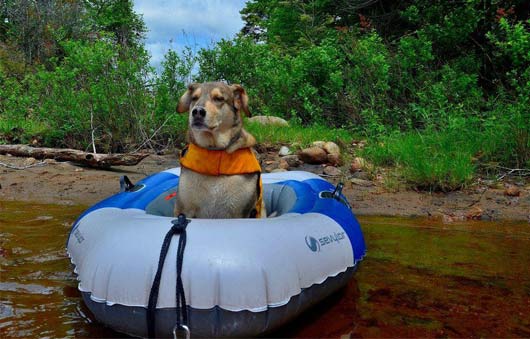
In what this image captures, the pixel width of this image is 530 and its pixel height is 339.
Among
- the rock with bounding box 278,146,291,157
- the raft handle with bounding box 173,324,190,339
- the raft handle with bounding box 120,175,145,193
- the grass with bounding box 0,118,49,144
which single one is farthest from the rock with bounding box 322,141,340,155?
the raft handle with bounding box 173,324,190,339

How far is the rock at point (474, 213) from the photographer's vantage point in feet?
22.0

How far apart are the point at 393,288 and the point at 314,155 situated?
5.01 m

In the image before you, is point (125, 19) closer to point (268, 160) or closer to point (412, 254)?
point (268, 160)

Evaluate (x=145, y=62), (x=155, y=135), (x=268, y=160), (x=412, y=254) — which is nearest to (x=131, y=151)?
(x=155, y=135)

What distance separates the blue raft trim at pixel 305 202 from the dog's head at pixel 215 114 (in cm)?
76

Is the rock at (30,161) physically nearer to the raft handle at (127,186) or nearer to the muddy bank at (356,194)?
the muddy bank at (356,194)

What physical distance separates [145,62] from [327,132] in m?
3.89

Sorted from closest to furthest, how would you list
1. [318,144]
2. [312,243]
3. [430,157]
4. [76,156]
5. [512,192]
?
1. [312,243]
2. [512,192]
3. [430,157]
4. [76,156]
5. [318,144]

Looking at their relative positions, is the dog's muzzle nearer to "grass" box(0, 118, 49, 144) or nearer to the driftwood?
the driftwood

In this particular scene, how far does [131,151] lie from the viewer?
1014 centimetres

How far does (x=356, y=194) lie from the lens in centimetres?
777

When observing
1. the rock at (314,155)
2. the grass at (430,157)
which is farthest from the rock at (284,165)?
the grass at (430,157)

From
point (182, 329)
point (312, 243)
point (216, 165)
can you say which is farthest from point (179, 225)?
point (216, 165)

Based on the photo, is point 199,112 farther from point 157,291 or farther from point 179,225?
point 157,291
